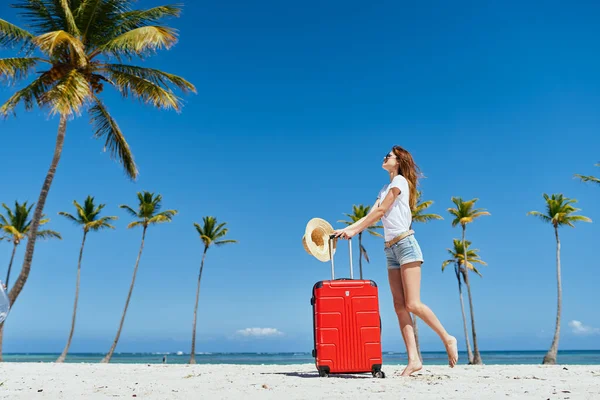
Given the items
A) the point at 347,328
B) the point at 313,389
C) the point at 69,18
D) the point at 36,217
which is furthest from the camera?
the point at 69,18

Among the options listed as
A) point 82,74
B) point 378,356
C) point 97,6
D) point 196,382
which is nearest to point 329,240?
point 378,356

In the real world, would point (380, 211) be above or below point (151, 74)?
below

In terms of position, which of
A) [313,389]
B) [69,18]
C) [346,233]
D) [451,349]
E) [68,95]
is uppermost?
[69,18]

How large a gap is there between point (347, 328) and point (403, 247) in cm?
119

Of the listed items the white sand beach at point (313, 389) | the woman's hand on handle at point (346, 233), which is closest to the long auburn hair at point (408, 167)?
the woman's hand on handle at point (346, 233)

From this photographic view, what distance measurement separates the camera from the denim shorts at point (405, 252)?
500cm

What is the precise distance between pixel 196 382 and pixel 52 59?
11.2m

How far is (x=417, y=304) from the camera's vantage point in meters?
4.89

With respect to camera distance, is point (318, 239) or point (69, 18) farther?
point (69, 18)

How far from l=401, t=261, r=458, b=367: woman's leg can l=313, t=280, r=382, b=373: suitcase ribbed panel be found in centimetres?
65

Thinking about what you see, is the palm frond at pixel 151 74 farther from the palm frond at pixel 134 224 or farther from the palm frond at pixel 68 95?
the palm frond at pixel 134 224

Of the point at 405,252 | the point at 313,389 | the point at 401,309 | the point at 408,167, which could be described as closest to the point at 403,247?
the point at 405,252

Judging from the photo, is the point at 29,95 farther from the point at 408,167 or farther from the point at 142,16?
the point at 408,167

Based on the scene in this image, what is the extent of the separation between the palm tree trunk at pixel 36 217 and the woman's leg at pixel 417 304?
10571mm
